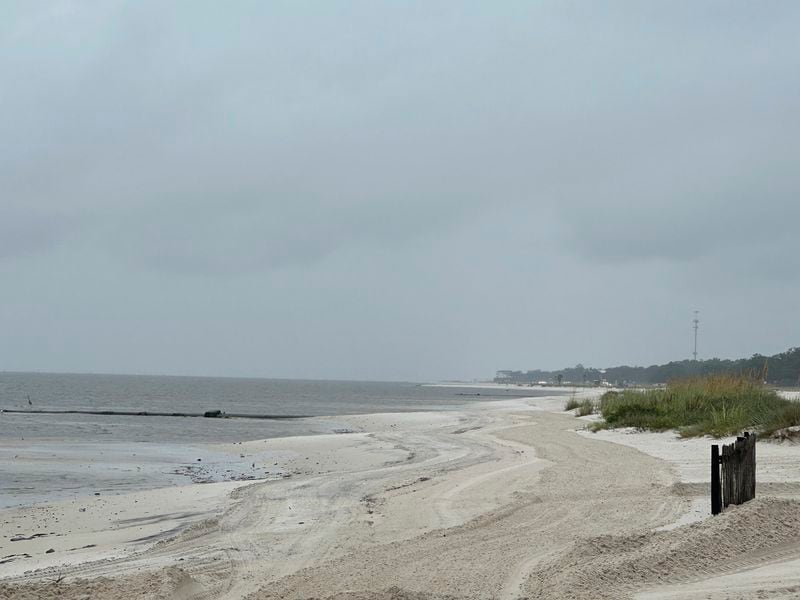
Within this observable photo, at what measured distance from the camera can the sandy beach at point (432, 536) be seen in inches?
279

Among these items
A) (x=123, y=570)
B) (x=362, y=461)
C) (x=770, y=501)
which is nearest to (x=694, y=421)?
(x=362, y=461)

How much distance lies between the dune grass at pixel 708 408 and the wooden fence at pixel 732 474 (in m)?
7.87

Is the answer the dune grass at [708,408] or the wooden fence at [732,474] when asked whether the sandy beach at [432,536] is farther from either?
the dune grass at [708,408]

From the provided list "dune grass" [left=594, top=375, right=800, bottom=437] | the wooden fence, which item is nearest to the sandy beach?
the wooden fence

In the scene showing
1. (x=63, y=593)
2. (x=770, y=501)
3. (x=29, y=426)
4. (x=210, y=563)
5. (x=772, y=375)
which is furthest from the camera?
(x=772, y=375)

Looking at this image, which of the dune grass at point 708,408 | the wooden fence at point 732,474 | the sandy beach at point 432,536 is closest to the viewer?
the sandy beach at point 432,536

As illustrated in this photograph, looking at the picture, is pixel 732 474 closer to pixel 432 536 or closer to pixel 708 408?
pixel 432 536

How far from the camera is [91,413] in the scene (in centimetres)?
5275

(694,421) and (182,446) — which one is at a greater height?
(694,421)

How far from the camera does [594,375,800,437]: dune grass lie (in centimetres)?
1878

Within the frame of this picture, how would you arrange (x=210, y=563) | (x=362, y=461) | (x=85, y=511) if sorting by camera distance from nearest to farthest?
(x=210, y=563) < (x=85, y=511) < (x=362, y=461)

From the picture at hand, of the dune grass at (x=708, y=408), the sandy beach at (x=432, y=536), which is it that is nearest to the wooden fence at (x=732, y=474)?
the sandy beach at (x=432, y=536)

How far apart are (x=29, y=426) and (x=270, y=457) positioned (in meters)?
20.9

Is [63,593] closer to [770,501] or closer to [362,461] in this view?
[770,501]
